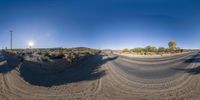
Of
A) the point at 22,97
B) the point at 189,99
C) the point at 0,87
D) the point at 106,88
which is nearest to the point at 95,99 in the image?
the point at 106,88

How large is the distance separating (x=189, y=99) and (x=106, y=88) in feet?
12.8

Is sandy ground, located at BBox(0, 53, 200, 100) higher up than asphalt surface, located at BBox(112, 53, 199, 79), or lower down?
lower down

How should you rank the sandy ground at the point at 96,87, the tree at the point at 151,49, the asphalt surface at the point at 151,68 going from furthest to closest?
the tree at the point at 151,49, the asphalt surface at the point at 151,68, the sandy ground at the point at 96,87

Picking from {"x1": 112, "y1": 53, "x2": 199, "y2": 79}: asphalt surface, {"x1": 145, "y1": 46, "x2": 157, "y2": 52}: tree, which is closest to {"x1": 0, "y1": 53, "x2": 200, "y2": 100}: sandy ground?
{"x1": 112, "y1": 53, "x2": 199, "y2": 79}: asphalt surface

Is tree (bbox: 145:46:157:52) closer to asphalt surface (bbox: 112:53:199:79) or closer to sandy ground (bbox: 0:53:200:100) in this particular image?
asphalt surface (bbox: 112:53:199:79)

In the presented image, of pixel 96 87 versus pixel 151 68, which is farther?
pixel 151 68

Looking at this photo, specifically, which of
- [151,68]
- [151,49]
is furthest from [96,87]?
[151,49]

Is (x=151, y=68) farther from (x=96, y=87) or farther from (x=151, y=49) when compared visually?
(x=151, y=49)

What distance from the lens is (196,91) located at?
969 cm

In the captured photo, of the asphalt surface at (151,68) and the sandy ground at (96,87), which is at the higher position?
the asphalt surface at (151,68)

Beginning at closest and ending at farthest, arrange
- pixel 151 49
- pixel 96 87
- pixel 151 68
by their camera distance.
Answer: pixel 96 87, pixel 151 68, pixel 151 49

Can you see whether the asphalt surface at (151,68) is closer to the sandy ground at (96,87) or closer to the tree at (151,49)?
the sandy ground at (96,87)

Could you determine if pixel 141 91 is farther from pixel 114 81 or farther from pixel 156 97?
pixel 114 81

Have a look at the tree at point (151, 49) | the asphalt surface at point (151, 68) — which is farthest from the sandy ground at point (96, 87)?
the tree at point (151, 49)
